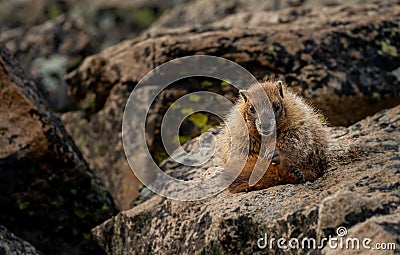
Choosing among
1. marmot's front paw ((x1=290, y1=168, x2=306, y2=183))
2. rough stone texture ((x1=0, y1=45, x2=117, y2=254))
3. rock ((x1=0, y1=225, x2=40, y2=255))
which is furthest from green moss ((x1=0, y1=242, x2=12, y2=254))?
marmot's front paw ((x1=290, y1=168, x2=306, y2=183))

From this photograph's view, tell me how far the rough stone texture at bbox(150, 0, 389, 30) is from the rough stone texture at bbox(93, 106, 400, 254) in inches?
296

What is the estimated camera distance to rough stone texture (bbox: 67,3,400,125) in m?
9.88

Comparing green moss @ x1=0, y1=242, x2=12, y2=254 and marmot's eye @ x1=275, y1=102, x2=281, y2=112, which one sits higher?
marmot's eye @ x1=275, y1=102, x2=281, y2=112

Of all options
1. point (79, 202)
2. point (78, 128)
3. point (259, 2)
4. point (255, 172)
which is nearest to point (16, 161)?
point (79, 202)

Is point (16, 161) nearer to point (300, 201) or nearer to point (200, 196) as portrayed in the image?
point (200, 196)

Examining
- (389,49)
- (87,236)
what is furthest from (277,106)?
(389,49)

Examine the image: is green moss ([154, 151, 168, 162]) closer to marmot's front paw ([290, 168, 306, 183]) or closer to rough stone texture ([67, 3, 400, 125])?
rough stone texture ([67, 3, 400, 125])

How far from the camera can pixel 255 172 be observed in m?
6.36

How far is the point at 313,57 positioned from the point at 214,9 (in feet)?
18.7

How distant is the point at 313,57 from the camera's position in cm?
1027

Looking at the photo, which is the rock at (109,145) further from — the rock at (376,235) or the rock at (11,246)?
the rock at (376,235)

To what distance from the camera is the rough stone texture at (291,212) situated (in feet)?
16.7

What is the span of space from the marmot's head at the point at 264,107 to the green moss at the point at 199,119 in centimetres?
319

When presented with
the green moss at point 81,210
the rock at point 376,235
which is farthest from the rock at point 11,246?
the rock at point 376,235
